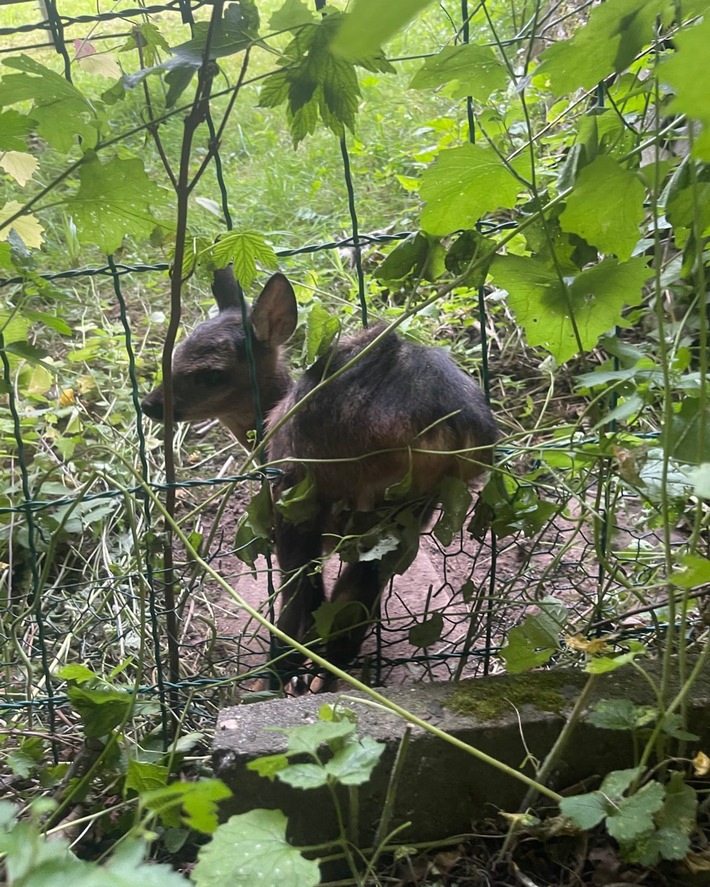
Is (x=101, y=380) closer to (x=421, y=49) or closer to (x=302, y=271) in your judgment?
(x=302, y=271)

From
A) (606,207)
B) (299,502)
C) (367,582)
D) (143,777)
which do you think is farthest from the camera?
(367,582)

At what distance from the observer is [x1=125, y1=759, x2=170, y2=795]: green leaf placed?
72.8 inches

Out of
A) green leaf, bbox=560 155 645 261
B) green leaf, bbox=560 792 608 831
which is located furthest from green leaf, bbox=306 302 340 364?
green leaf, bbox=560 792 608 831

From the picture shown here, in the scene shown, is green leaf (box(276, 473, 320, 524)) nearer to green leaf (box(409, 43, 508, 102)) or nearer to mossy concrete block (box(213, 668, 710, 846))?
mossy concrete block (box(213, 668, 710, 846))

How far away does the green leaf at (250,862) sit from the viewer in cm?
120

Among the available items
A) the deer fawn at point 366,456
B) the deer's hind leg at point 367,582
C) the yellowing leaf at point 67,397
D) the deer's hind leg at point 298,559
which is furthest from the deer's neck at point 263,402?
the deer's hind leg at point 367,582

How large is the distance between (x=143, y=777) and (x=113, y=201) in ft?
4.69

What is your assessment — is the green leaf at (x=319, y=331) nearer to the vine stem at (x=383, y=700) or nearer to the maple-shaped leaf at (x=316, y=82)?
the maple-shaped leaf at (x=316, y=82)

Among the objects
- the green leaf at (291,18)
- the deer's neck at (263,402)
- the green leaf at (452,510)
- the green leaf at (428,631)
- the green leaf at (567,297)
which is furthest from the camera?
the deer's neck at (263,402)

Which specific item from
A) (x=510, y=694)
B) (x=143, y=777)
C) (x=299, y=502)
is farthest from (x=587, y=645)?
(x=143, y=777)

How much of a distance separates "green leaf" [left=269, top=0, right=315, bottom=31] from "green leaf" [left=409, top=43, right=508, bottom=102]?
0.28m

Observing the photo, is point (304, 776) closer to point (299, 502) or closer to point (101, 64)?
point (299, 502)

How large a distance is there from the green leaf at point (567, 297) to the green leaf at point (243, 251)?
0.59 meters

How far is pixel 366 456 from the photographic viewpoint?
2104 mm
